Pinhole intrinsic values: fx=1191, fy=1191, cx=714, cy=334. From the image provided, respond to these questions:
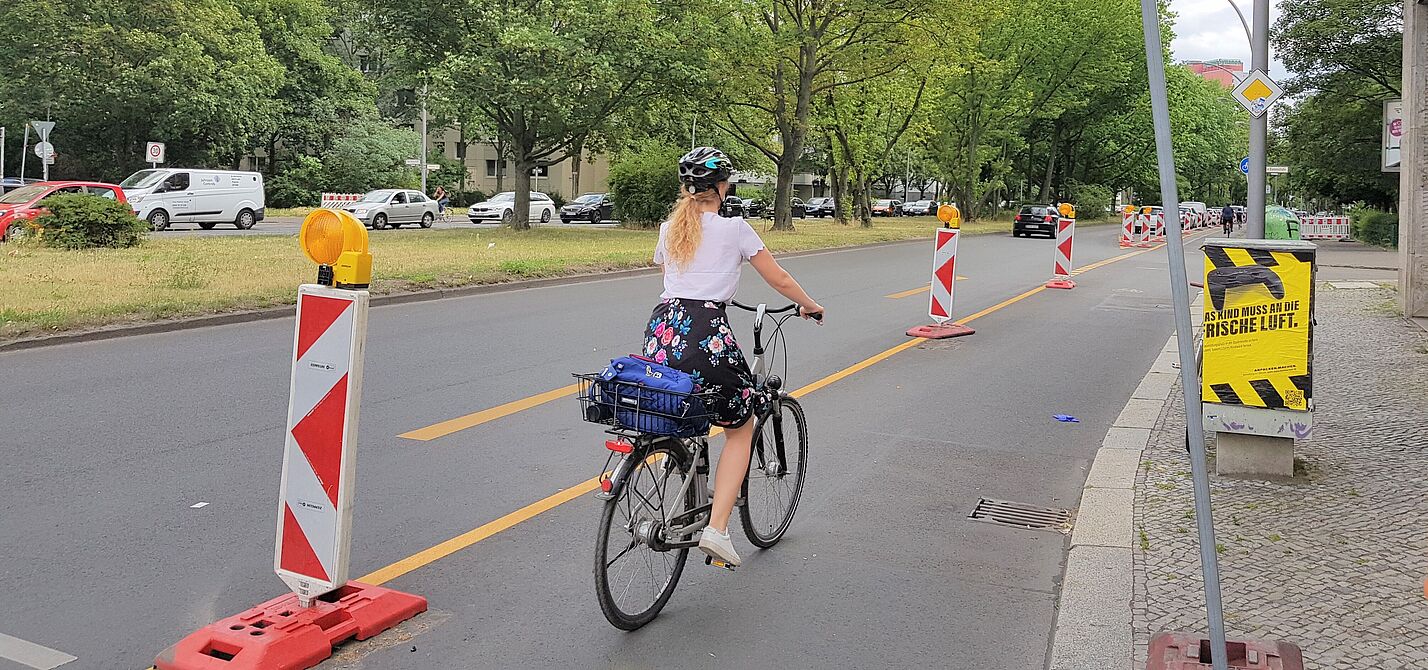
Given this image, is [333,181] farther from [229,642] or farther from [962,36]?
[229,642]

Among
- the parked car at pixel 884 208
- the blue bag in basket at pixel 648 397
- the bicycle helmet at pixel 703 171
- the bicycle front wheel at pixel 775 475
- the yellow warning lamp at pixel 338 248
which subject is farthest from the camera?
the parked car at pixel 884 208

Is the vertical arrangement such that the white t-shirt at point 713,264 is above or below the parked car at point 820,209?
below

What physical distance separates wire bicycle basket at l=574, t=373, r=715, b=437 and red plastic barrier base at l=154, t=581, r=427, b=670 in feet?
Result: 3.49

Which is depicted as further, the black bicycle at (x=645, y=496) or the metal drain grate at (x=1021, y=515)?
the metal drain grate at (x=1021, y=515)

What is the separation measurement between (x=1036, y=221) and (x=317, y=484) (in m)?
41.0

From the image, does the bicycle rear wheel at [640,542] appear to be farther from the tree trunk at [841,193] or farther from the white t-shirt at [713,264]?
the tree trunk at [841,193]

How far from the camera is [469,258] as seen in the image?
2152 centimetres

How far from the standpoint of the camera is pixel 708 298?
179 inches

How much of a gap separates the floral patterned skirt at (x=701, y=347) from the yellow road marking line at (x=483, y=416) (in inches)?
130

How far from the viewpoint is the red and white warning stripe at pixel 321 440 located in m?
4.03

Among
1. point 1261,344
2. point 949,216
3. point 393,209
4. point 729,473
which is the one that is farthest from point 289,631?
point 393,209

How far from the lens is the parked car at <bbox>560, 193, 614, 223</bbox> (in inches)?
1918

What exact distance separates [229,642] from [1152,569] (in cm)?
369

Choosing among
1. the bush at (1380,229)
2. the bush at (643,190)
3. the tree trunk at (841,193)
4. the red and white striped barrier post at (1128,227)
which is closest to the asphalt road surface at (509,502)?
the bush at (643,190)
